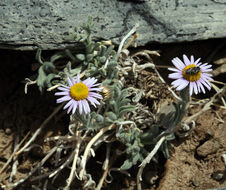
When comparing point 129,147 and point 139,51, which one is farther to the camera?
point 139,51

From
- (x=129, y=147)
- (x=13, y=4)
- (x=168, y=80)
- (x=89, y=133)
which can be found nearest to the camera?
(x=129, y=147)

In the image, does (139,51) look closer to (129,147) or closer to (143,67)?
(143,67)

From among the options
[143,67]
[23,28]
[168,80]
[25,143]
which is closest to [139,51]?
[143,67]

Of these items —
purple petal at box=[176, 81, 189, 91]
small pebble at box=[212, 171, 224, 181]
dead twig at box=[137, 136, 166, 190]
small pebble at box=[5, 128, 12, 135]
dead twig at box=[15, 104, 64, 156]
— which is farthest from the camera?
small pebble at box=[5, 128, 12, 135]

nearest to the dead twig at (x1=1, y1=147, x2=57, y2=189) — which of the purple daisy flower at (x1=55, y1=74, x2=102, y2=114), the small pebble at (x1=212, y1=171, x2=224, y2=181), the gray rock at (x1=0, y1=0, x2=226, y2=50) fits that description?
the purple daisy flower at (x1=55, y1=74, x2=102, y2=114)

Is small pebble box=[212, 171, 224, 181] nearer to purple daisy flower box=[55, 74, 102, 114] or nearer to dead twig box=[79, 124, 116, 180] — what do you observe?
dead twig box=[79, 124, 116, 180]

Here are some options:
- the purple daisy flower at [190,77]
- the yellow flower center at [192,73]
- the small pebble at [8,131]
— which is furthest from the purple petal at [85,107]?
the small pebble at [8,131]
